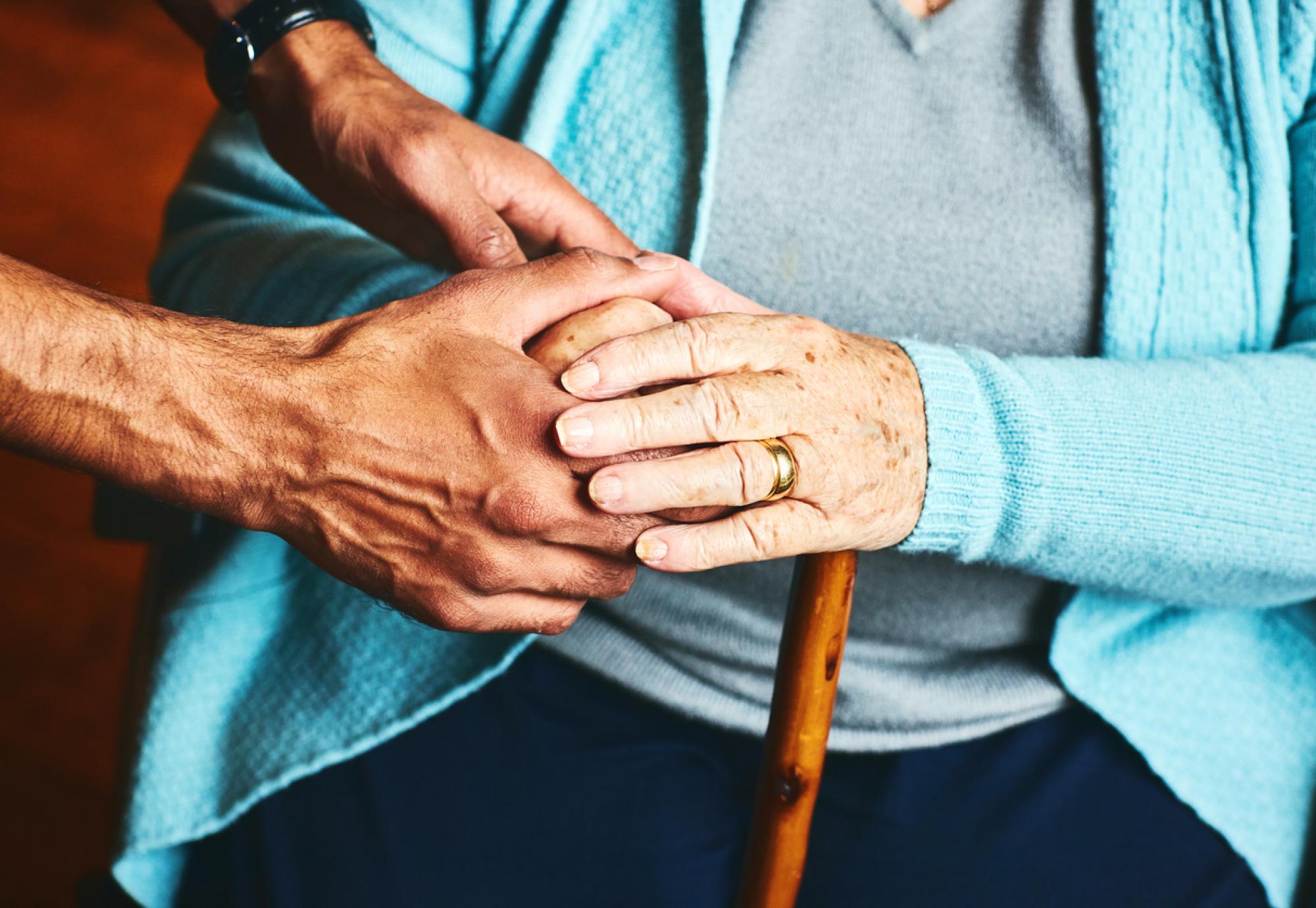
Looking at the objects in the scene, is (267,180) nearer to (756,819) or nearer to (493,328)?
(493,328)

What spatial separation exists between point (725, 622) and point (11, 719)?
145 cm

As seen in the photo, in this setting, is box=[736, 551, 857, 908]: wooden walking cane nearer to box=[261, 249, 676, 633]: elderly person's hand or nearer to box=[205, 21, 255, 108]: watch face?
box=[261, 249, 676, 633]: elderly person's hand

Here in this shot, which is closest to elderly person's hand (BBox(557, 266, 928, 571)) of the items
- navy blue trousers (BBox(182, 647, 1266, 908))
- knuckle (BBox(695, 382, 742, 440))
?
knuckle (BBox(695, 382, 742, 440))

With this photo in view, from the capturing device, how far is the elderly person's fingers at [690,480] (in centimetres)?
63

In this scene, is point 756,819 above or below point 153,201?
above

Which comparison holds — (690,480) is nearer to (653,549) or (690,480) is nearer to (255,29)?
(653,549)

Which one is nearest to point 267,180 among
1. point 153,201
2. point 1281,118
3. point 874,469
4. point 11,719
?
point 874,469

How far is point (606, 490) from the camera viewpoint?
2.04 ft

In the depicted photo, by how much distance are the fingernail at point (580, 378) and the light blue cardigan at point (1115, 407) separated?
0.82ft

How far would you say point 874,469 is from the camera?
26.4 inches

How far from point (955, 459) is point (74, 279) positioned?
63 cm

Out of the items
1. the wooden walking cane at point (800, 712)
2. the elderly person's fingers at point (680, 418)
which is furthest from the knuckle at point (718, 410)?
the wooden walking cane at point (800, 712)

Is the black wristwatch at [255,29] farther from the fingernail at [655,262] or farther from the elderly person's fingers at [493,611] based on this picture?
the elderly person's fingers at [493,611]

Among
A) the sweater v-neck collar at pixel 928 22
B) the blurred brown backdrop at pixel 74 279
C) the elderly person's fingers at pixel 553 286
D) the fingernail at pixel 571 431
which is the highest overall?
the sweater v-neck collar at pixel 928 22
